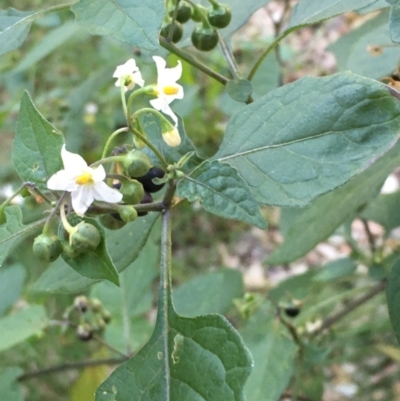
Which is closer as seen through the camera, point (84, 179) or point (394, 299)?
point (84, 179)

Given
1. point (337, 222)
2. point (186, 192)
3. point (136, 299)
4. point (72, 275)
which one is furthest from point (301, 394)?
point (186, 192)

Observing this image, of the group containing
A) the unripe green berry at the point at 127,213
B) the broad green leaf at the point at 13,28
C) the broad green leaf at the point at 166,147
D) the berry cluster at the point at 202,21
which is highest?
the berry cluster at the point at 202,21

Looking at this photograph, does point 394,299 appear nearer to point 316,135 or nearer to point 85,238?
point 316,135

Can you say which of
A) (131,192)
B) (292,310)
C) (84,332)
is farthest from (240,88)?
(84,332)

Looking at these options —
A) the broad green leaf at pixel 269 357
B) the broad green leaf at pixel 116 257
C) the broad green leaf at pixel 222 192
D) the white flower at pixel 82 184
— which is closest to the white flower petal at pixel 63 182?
the white flower at pixel 82 184

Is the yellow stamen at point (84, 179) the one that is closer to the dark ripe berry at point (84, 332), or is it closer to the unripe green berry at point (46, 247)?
the unripe green berry at point (46, 247)

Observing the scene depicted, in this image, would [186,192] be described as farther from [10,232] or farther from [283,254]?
[283,254]

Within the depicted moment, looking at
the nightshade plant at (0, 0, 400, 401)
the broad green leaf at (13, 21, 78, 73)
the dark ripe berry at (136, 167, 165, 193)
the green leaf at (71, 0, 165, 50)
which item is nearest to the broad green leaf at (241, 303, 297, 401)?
the nightshade plant at (0, 0, 400, 401)
